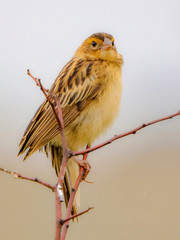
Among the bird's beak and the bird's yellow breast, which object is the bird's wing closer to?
the bird's yellow breast

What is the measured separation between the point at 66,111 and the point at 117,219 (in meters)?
6.14

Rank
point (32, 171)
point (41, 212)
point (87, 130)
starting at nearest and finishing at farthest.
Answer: point (87, 130), point (41, 212), point (32, 171)

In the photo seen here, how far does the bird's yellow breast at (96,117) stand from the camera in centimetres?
389

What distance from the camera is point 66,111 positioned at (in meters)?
3.96

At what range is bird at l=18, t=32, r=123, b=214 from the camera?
382 cm

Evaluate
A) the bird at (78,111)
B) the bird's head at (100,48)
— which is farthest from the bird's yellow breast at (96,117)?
the bird's head at (100,48)

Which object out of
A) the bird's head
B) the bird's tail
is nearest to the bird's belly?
the bird's tail

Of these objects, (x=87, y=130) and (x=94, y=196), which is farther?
(x=94, y=196)

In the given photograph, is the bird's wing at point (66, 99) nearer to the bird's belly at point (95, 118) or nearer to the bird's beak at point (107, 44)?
the bird's belly at point (95, 118)

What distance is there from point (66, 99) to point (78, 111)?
0.59 feet

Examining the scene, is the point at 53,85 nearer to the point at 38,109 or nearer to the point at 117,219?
the point at 38,109

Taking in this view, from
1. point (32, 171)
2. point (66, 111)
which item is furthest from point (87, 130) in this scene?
point (32, 171)

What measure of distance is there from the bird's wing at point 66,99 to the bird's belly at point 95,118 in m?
0.06

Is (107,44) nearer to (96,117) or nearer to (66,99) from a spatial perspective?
(66,99)
